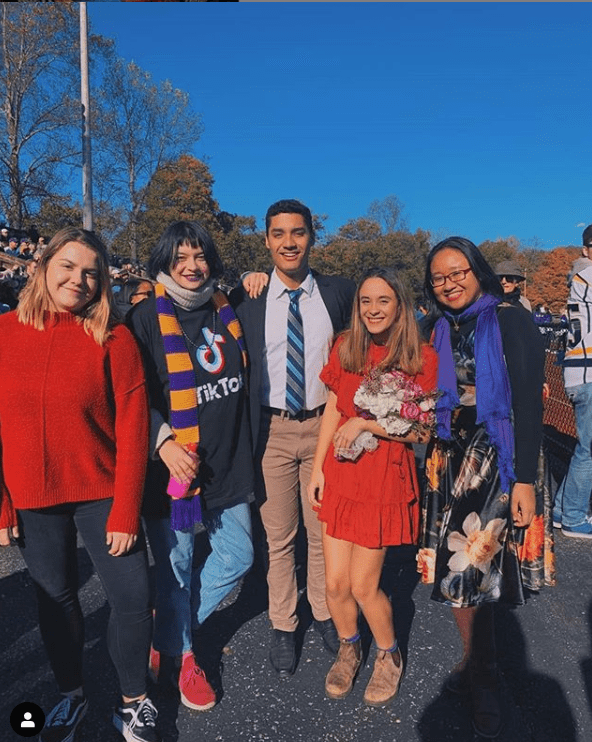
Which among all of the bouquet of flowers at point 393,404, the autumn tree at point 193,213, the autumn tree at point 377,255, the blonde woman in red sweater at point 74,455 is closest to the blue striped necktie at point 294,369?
the bouquet of flowers at point 393,404

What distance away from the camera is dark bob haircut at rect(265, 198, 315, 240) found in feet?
9.72

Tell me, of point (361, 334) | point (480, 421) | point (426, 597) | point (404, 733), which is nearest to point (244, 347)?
point (361, 334)

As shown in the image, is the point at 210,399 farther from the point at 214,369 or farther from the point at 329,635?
the point at 329,635

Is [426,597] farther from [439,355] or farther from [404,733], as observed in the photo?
[439,355]

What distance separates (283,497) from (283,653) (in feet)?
2.53

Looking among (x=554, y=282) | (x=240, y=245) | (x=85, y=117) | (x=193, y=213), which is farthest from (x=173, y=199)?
(x=554, y=282)

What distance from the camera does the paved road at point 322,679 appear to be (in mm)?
2473

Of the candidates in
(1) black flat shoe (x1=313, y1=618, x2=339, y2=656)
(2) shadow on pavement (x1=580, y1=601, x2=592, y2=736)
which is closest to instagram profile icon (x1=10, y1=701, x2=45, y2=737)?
(1) black flat shoe (x1=313, y1=618, x2=339, y2=656)

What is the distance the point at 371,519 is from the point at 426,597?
1502mm

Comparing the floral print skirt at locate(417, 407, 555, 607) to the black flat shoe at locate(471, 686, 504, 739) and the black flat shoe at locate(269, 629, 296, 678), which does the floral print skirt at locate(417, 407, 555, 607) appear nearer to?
the black flat shoe at locate(471, 686, 504, 739)

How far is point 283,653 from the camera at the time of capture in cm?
292

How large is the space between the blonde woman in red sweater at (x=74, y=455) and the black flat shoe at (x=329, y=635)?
1.03 meters

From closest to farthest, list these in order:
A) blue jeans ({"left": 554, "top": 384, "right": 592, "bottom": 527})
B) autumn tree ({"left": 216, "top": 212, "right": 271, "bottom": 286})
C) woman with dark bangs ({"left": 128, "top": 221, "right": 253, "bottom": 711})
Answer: woman with dark bangs ({"left": 128, "top": 221, "right": 253, "bottom": 711}), blue jeans ({"left": 554, "top": 384, "right": 592, "bottom": 527}), autumn tree ({"left": 216, "top": 212, "right": 271, "bottom": 286})

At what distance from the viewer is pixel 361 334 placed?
265 centimetres
